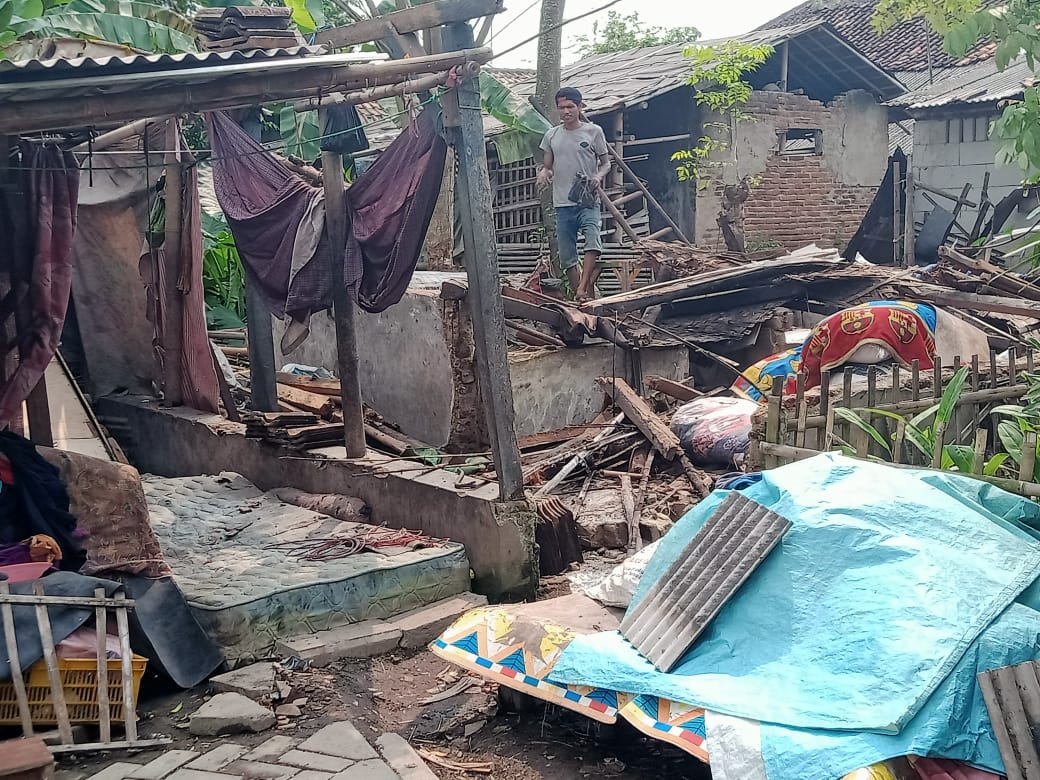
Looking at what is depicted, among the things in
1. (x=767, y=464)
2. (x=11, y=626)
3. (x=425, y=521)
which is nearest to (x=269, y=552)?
(x=425, y=521)

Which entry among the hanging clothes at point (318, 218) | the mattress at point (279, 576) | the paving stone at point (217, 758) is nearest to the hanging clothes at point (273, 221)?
the hanging clothes at point (318, 218)

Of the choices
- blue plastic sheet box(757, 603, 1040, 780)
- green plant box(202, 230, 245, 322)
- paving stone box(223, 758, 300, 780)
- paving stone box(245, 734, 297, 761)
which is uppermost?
green plant box(202, 230, 245, 322)

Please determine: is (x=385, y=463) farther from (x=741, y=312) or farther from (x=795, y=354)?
(x=741, y=312)

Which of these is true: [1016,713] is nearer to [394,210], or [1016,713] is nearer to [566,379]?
[394,210]

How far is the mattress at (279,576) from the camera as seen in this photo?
5605 mm

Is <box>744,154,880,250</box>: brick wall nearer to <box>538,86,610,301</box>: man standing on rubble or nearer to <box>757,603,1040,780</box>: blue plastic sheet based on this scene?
<box>538,86,610,301</box>: man standing on rubble

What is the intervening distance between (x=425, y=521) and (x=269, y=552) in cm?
104

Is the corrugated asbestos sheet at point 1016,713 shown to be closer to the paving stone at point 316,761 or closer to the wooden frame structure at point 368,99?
the paving stone at point 316,761

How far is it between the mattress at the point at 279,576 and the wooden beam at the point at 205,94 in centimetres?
261

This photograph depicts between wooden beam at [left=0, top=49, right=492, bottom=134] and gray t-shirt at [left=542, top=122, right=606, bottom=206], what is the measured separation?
453 centimetres

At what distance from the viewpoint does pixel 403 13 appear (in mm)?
6164

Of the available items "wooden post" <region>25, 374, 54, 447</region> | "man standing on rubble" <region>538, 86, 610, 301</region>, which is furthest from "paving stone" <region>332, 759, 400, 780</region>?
"man standing on rubble" <region>538, 86, 610, 301</region>

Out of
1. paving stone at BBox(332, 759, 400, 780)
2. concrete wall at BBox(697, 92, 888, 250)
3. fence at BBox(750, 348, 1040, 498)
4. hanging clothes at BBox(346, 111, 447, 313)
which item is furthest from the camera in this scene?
concrete wall at BBox(697, 92, 888, 250)

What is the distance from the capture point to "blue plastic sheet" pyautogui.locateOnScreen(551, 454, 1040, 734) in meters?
3.70
